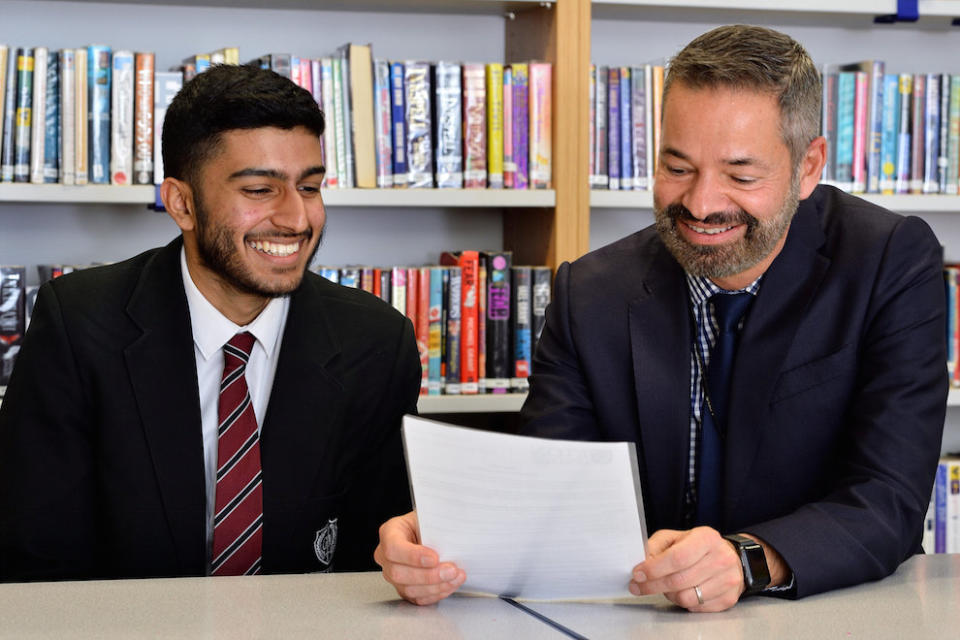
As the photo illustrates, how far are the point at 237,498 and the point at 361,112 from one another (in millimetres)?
1064

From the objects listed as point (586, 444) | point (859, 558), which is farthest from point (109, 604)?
point (859, 558)

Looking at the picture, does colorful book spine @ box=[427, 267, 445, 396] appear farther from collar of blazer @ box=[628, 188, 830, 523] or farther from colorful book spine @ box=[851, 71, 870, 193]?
colorful book spine @ box=[851, 71, 870, 193]

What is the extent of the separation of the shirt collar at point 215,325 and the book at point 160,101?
615 millimetres

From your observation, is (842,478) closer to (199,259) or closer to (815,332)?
(815,332)

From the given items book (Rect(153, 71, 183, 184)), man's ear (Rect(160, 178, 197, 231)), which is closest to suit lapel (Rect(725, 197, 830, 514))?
man's ear (Rect(160, 178, 197, 231))

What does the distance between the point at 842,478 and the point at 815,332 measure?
0.22 meters

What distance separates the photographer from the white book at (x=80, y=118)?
2281 millimetres

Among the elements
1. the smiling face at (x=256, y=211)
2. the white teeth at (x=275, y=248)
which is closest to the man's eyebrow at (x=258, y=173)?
the smiling face at (x=256, y=211)

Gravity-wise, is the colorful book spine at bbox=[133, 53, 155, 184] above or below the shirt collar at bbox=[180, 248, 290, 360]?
above

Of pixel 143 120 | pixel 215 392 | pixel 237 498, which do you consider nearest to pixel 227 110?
pixel 215 392

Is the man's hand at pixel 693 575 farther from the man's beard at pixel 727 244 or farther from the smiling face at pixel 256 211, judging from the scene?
the smiling face at pixel 256 211

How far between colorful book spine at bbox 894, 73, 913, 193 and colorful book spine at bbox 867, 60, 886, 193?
0.17ft

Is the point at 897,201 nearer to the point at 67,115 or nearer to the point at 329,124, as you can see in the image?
the point at 329,124

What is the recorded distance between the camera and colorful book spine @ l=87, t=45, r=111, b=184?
2291mm
